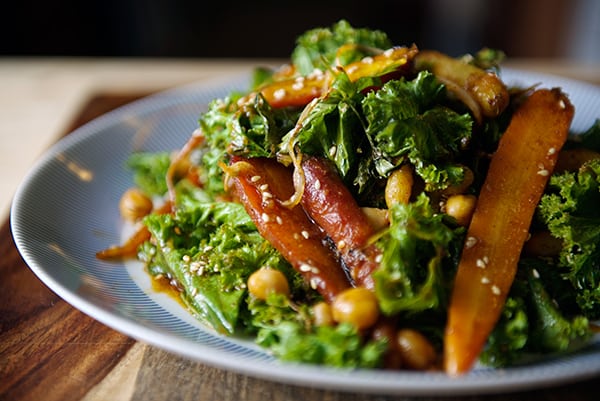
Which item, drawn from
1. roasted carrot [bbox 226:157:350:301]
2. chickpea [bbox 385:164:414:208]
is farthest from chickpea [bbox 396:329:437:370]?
chickpea [bbox 385:164:414:208]

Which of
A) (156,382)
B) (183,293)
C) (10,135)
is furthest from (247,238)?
(10,135)

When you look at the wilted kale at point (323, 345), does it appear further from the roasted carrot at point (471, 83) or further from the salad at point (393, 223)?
the roasted carrot at point (471, 83)

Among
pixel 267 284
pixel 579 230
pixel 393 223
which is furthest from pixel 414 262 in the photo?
pixel 579 230

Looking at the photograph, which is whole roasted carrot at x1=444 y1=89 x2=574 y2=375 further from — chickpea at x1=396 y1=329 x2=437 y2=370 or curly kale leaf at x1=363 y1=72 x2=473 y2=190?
curly kale leaf at x1=363 y1=72 x2=473 y2=190

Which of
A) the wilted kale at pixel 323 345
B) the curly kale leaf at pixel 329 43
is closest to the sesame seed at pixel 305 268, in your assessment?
the wilted kale at pixel 323 345

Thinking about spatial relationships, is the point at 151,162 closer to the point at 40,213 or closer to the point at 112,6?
the point at 40,213
